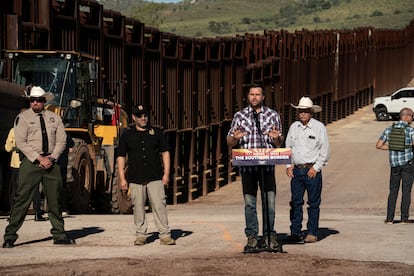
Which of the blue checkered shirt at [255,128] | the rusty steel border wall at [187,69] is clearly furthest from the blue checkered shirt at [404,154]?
the rusty steel border wall at [187,69]

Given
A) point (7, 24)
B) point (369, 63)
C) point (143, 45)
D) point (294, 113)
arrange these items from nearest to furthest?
point (7, 24) < point (143, 45) < point (294, 113) < point (369, 63)

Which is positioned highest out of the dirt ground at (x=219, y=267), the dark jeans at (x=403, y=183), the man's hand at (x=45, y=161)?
the man's hand at (x=45, y=161)

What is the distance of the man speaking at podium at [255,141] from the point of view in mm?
11852

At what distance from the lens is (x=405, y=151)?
16.5 metres

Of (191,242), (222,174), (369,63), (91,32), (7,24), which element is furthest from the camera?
(369,63)

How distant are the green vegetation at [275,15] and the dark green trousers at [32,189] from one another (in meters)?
117

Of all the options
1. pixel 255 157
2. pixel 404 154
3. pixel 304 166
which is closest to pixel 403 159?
pixel 404 154

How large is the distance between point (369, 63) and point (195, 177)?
38.5 metres

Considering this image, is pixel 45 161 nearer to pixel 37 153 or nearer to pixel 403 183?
pixel 37 153

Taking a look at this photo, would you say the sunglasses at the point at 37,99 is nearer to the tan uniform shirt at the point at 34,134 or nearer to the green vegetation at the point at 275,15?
the tan uniform shirt at the point at 34,134

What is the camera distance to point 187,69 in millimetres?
32562

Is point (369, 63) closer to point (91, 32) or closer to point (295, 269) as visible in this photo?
point (91, 32)

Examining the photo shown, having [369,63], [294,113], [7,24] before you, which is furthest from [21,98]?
[369,63]

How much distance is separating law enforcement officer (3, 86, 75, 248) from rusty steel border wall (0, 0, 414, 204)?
→ 7761 millimetres
